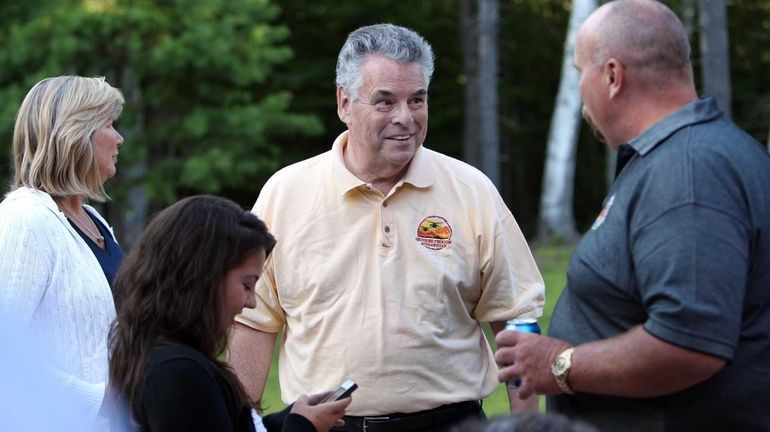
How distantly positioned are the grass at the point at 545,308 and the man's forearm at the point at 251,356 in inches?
3.2

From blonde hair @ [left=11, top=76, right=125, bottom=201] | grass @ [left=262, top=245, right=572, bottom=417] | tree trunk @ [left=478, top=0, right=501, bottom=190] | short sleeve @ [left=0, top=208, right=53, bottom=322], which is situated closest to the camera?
short sleeve @ [left=0, top=208, right=53, bottom=322]

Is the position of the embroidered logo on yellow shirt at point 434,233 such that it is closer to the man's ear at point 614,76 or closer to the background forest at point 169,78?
the man's ear at point 614,76

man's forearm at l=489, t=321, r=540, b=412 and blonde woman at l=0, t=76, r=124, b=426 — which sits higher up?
blonde woman at l=0, t=76, r=124, b=426

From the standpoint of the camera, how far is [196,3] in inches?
554

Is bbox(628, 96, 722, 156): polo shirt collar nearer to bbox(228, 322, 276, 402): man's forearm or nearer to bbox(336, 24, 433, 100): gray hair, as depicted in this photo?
bbox(336, 24, 433, 100): gray hair

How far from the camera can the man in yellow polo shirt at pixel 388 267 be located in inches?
138

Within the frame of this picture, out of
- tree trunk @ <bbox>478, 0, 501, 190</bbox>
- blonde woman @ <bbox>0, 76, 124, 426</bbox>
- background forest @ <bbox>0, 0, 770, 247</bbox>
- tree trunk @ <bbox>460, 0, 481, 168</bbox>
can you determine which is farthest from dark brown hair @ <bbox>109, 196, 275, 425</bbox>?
tree trunk @ <bbox>460, 0, 481, 168</bbox>

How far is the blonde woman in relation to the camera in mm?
3420

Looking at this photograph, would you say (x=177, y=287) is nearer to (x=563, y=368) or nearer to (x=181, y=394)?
(x=181, y=394)

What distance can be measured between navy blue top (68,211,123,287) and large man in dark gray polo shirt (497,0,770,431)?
158 centimetres

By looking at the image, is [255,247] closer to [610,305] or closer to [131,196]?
[610,305]

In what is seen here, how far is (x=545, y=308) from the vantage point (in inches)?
480

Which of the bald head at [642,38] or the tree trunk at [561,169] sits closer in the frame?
the bald head at [642,38]

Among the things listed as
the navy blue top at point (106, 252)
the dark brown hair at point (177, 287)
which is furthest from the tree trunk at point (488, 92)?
the dark brown hair at point (177, 287)
